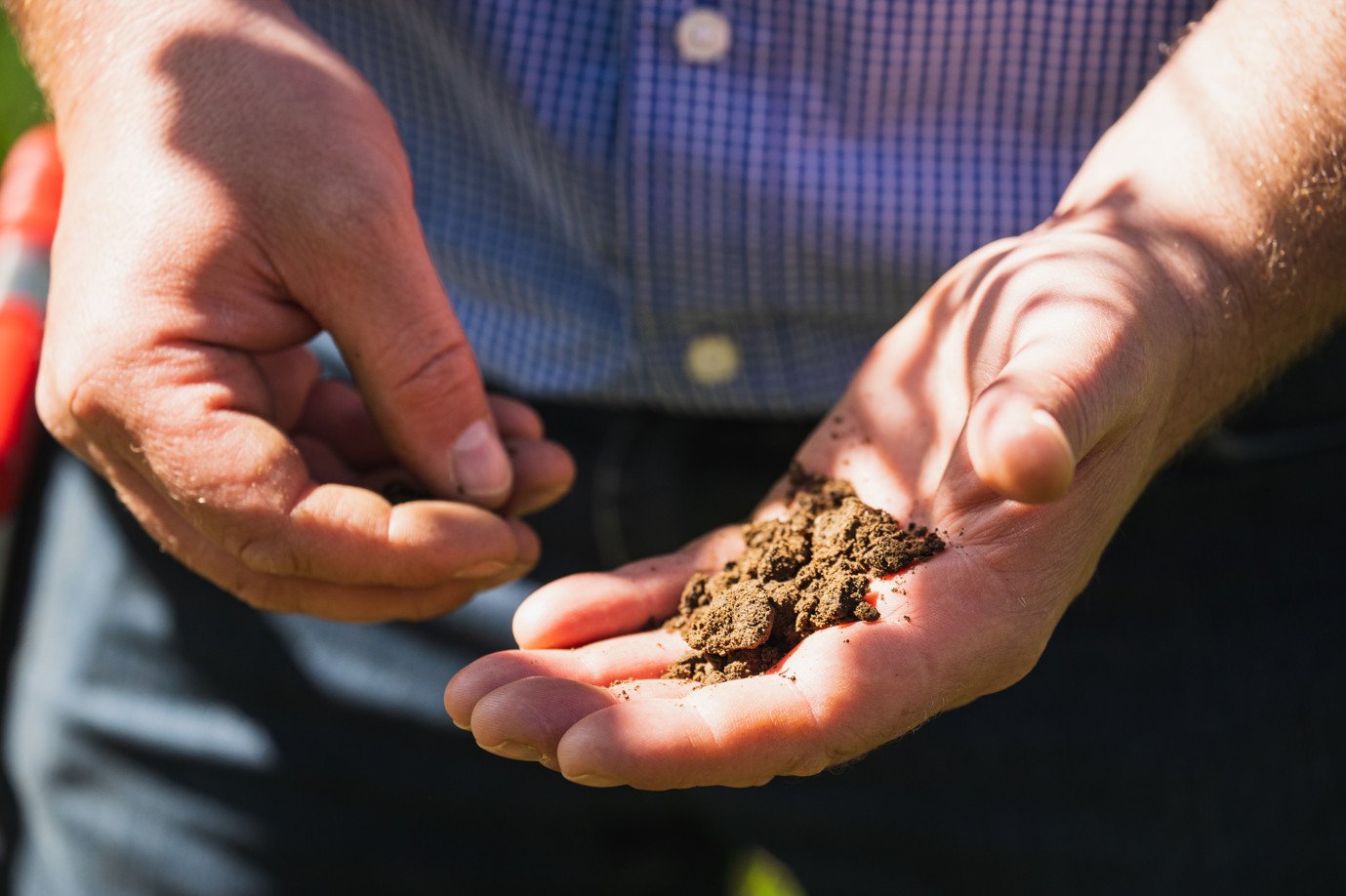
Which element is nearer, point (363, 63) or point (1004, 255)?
point (1004, 255)

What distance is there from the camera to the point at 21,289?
11.4 ft

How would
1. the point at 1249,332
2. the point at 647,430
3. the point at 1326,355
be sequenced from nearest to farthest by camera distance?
the point at 1249,332 < the point at 1326,355 < the point at 647,430

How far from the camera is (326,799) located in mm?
3209

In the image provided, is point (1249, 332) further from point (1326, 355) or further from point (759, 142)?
point (759, 142)

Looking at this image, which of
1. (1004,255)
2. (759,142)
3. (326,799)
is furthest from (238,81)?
(326,799)

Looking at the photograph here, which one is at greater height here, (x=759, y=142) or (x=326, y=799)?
(x=759, y=142)

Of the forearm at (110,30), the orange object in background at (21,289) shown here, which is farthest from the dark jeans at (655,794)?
the forearm at (110,30)

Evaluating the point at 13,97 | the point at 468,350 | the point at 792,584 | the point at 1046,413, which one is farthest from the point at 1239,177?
the point at 13,97

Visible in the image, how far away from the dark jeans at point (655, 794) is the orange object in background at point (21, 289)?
0.14 metres

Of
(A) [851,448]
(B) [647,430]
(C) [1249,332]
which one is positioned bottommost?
A: (B) [647,430]

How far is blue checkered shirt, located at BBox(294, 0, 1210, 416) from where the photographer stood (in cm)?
258

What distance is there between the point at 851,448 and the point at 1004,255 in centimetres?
53

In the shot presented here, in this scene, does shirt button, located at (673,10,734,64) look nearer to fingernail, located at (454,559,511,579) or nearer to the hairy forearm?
the hairy forearm

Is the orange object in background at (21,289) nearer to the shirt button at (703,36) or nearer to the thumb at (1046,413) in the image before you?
the shirt button at (703,36)
